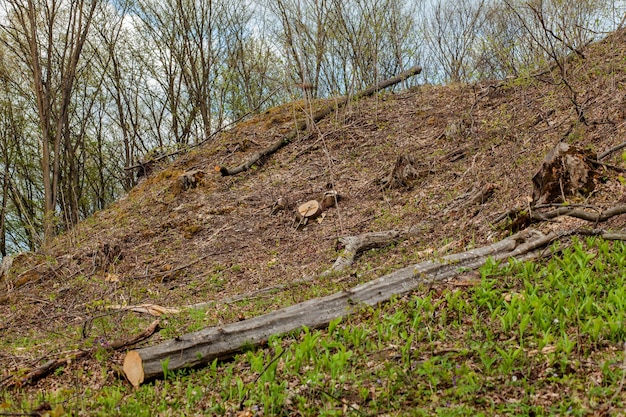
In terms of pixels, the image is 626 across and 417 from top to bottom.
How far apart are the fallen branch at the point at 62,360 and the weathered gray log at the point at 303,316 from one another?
55 centimetres

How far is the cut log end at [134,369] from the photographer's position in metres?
3.25

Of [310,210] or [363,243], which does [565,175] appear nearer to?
[363,243]

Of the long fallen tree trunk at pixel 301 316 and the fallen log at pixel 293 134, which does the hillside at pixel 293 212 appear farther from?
the long fallen tree trunk at pixel 301 316

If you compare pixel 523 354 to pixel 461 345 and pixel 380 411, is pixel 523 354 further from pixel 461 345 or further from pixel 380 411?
pixel 380 411

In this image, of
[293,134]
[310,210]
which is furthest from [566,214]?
[293,134]

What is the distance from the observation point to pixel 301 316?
3816mm

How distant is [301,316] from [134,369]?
1.38 meters

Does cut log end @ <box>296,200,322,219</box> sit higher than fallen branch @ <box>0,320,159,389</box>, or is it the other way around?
cut log end @ <box>296,200,322,219</box>

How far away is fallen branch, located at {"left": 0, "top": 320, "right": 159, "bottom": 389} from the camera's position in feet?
11.3

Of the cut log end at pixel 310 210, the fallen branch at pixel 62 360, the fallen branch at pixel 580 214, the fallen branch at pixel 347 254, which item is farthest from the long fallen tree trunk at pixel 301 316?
the cut log end at pixel 310 210

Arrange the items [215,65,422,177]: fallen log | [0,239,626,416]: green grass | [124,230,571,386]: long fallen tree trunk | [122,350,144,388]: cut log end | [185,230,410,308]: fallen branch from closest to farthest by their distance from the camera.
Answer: [0,239,626,416]: green grass, [122,350,144,388]: cut log end, [124,230,571,386]: long fallen tree trunk, [185,230,410,308]: fallen branch, [215,65,422,177]: fallen log

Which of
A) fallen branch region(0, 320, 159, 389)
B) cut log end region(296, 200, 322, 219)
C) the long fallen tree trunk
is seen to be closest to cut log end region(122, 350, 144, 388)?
the long fallen tree trunk

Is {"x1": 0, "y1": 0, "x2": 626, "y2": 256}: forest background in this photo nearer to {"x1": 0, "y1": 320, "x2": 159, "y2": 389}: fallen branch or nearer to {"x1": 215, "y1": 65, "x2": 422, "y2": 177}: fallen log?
{"x1": 215, "y1": 65, "x2": 422, "y2": 177}: fallen log

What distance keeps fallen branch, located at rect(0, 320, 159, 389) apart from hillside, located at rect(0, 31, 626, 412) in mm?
85
